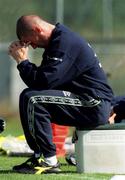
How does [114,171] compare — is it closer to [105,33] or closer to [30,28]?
[30,28]

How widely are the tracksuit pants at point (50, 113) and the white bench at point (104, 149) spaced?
9 cm

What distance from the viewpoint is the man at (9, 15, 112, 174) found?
6.31 meters

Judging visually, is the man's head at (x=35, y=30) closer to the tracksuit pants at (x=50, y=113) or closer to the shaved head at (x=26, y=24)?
the shaved head at (x=26, y=24)

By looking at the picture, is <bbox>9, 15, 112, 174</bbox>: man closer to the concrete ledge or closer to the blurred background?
the concrete ledge

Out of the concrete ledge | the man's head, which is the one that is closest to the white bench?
the concrete ledge

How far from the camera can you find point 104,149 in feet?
21.0

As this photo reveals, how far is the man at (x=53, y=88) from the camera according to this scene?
6312 millimetres

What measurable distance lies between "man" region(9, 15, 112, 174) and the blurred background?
27.7ft

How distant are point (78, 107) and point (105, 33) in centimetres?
901

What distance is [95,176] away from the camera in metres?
6.20

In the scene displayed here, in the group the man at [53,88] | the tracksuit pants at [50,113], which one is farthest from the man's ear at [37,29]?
the tracksuit pants at [50,113]

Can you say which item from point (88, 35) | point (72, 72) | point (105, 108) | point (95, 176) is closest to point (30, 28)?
point (72, 72)

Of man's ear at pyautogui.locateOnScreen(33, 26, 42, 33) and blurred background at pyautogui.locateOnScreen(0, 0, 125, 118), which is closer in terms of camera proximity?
man's ear at pyautogui.locateOnScreen(33, 26, 42, 33)

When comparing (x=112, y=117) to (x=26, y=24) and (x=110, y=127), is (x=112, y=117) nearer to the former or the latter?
(x=110, y=127)
